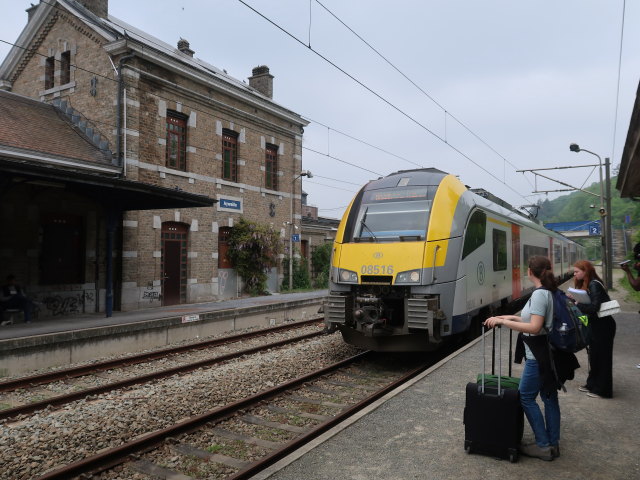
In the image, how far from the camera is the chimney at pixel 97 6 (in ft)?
56.4

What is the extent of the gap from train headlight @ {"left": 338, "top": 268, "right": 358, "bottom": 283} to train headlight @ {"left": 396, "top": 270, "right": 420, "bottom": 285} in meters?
0.75

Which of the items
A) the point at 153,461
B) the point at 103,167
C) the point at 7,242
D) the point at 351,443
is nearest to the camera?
the point at 351,443

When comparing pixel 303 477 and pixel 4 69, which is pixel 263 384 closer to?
pixel 303 477

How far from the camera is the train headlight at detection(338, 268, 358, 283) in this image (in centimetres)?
788

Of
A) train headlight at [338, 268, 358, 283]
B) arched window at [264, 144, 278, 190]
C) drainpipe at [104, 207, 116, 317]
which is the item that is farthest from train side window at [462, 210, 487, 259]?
arched window at [264, 144, 278, 190]

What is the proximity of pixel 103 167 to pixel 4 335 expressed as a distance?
6357 millimetres

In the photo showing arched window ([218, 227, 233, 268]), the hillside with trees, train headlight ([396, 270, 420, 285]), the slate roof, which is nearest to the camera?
train headlight ([396, 270, 420, 285])

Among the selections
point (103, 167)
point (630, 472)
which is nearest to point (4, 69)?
point (103, 167)

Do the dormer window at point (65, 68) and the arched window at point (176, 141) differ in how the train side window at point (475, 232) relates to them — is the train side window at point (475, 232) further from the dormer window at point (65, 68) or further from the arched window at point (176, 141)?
the dormer window at point (65, 68)

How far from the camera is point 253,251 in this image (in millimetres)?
19891

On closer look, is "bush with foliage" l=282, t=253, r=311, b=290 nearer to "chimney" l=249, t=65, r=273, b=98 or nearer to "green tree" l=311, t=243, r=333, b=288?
"green tree" l=311, t=243, r=333, b=288

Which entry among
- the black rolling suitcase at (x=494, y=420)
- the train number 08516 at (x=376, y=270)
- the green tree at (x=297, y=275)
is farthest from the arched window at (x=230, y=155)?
the black rolling suitcase at (x=494, y=420)

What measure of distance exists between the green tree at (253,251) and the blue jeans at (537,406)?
1609 centimetres

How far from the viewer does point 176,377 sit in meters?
8.13
